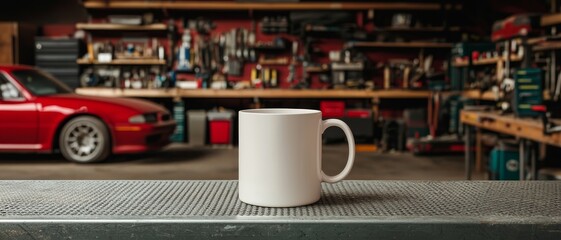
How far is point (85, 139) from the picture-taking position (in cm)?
610

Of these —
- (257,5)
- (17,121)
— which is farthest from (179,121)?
(17,121)

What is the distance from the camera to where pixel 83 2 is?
883 centimetres

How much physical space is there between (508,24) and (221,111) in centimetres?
389

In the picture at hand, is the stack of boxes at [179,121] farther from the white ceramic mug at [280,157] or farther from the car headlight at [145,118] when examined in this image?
the white ceramic mug at [280,157]

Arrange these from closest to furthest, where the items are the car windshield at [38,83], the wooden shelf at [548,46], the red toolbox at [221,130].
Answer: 1. the wooden shelf at [548,46]
2. the car windshield at [38,83]
3. the red toolbox at [221,130]

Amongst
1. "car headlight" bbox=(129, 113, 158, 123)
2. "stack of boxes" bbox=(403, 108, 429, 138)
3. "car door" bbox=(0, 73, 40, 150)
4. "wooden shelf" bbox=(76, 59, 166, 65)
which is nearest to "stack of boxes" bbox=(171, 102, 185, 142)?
"wooden shelf" bbox=(76, 59, 166, 65)

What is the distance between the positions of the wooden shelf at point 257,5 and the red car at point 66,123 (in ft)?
9.28

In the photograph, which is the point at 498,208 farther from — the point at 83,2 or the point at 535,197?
the point at 83,2

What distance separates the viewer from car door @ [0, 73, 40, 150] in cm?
589

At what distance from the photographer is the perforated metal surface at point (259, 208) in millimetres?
814

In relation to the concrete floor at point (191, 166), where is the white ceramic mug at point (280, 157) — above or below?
above

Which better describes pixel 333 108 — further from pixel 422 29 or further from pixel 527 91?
pixel 527 91

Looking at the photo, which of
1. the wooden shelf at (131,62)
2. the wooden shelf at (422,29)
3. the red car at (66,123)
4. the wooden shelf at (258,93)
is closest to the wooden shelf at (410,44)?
the wooden shelf at (422,29)

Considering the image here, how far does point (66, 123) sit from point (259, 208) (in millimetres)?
5595
